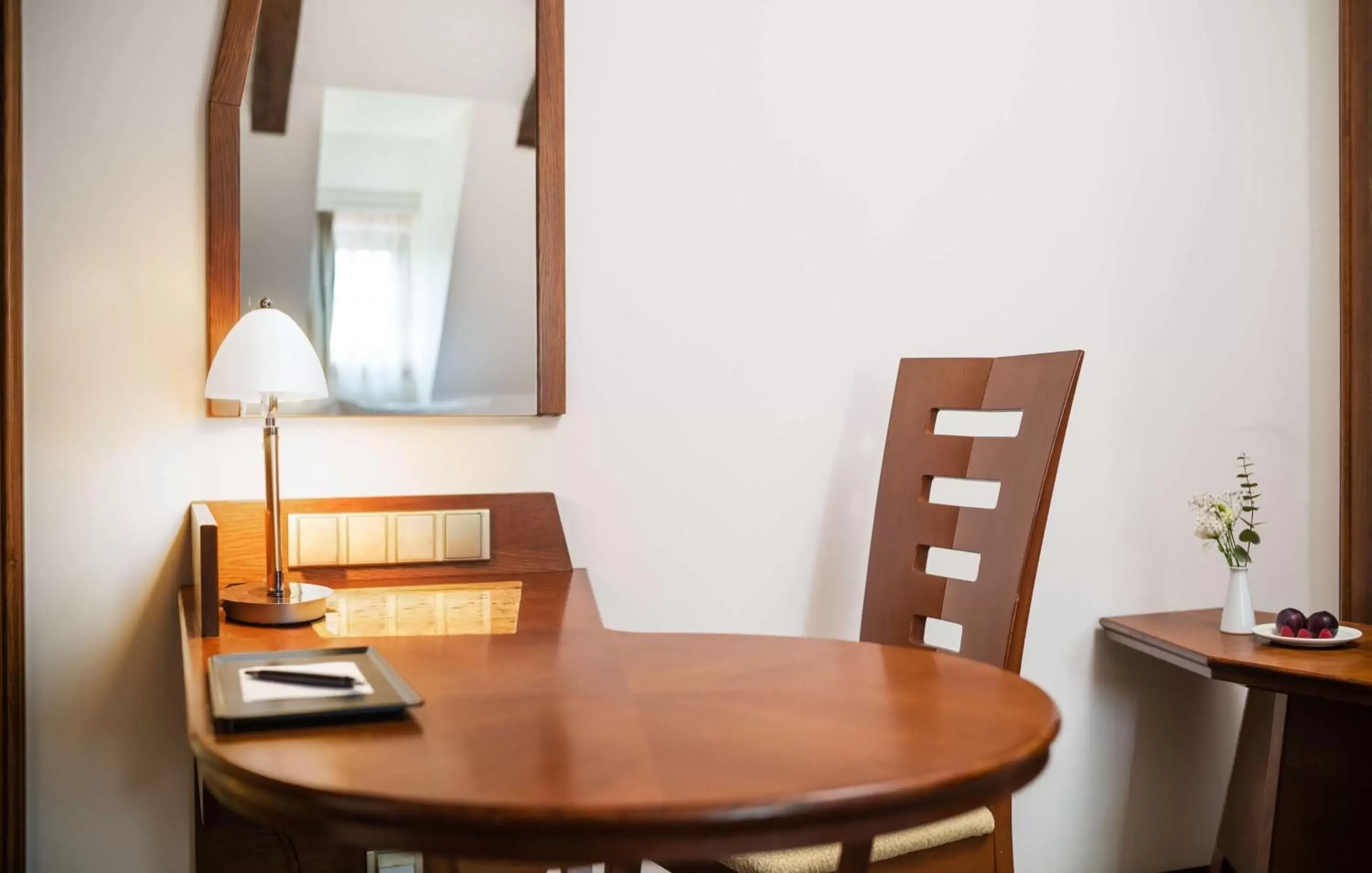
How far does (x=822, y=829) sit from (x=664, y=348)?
149 centimetres

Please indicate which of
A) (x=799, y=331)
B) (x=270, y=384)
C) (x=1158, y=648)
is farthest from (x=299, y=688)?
(x=1158, y=648)

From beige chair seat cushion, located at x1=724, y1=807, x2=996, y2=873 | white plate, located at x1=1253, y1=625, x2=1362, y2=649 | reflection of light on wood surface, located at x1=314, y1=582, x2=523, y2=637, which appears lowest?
beige chair seat cushion, located at x1=724, y1=807, x2=996, y2=873

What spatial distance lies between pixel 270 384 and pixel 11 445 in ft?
1.73

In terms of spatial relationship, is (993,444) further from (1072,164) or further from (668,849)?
(668,849)

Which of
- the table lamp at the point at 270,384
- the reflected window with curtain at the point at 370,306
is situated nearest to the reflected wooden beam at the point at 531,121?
the reflected window with curtain at the point at 370,306

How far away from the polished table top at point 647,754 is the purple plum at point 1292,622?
1289 mm

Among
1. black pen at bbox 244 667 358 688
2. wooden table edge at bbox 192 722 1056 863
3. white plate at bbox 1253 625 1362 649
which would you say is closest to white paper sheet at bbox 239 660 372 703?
black pen at bbox 244 667 358 688

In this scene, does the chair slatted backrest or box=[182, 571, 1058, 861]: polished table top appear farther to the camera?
the chair slatted backrest

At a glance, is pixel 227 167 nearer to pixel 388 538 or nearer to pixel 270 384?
pixel 270 384

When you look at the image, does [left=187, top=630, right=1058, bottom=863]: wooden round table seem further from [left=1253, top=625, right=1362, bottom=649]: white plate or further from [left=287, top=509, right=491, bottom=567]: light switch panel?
[left=1253, top=625, right=1362, bottom=649]: white plate

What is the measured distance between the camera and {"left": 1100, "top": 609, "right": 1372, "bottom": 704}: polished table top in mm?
1909

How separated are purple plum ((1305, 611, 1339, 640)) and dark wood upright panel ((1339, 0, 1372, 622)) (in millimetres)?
534

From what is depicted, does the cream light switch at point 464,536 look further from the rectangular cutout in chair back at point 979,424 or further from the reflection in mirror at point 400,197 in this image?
the rectangular cutout in chair back at point 979,424

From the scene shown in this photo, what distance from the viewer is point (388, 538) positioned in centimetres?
192
